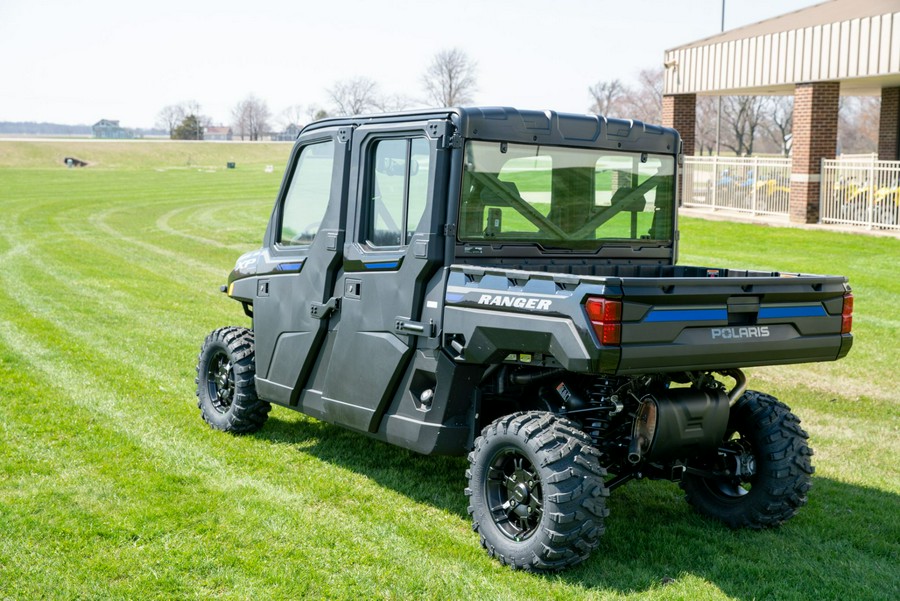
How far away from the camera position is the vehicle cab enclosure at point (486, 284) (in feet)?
16.6

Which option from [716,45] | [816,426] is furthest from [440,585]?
[716,45]

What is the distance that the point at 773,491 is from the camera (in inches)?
225

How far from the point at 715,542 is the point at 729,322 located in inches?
51.8

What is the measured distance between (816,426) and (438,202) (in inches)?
169

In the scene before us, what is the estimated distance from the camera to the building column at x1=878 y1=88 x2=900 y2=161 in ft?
90.0

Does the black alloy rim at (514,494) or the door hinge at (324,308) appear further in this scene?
the door hinge at (324,308)

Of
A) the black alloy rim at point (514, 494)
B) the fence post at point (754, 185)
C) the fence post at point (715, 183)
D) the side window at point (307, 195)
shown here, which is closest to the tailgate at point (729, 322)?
the black alloy rim at point (514, 494)

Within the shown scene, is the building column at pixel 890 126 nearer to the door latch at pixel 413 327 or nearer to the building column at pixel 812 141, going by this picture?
the building column at pixel 812 141

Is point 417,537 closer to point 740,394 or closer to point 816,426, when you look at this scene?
point 740,394

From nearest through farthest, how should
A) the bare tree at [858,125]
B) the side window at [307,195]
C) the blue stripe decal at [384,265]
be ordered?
the blue stripe decal at [384,265], the side window at [307,195], the bare tree at [858,125]

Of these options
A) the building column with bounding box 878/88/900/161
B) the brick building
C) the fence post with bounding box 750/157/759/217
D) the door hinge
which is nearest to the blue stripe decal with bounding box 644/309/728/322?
the door hinge

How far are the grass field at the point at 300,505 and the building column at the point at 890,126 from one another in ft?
54.8

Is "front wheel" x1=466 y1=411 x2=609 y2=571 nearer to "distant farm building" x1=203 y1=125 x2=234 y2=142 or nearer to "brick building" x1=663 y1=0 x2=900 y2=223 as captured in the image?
"brick building" x1=663 y1=0 x2=900 y2=223

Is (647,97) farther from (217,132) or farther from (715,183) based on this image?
(217,132)
